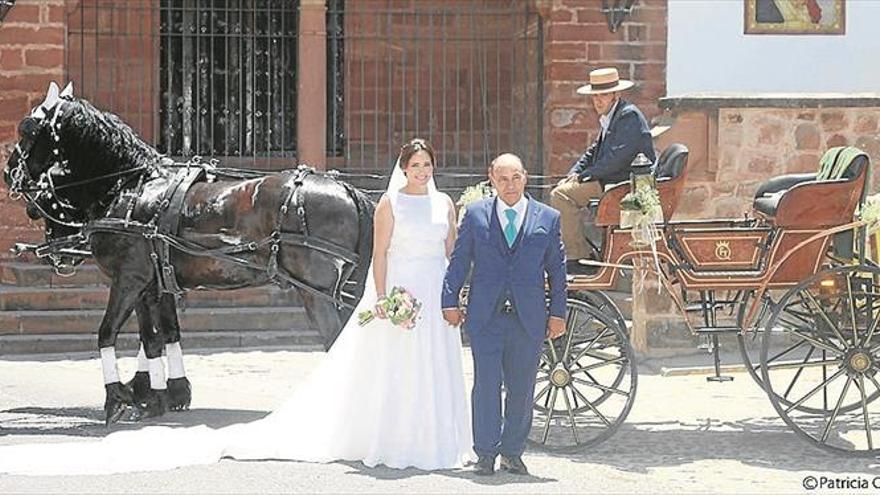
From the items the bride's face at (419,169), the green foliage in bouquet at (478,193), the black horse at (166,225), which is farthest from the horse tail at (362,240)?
the bride's face at (419,169)

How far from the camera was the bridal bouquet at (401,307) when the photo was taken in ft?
28.4

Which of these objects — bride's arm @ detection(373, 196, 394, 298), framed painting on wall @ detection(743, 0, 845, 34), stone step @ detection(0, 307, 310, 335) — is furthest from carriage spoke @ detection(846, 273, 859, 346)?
framed painting on wall @ detection(743, 0, 845, 34)

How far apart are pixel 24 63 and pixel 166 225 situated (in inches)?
215

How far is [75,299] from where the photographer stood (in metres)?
14.6

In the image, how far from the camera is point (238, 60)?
715 inches

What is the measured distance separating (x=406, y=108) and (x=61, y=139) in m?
8.31

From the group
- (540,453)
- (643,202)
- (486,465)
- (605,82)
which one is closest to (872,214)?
(643,202)

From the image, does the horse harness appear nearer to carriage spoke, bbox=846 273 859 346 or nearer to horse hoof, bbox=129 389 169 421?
horse hoof, bbox=129 389 169 421

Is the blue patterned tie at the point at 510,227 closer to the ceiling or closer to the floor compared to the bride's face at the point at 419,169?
closer to the floor

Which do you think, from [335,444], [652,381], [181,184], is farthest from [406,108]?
[335,444]

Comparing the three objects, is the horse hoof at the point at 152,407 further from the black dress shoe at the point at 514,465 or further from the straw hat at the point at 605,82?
the straw hat at the point at 605,82

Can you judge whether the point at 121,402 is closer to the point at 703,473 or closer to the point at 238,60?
the point at 703,473

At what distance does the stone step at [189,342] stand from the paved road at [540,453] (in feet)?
3.66

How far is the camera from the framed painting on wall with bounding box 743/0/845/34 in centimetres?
1528
